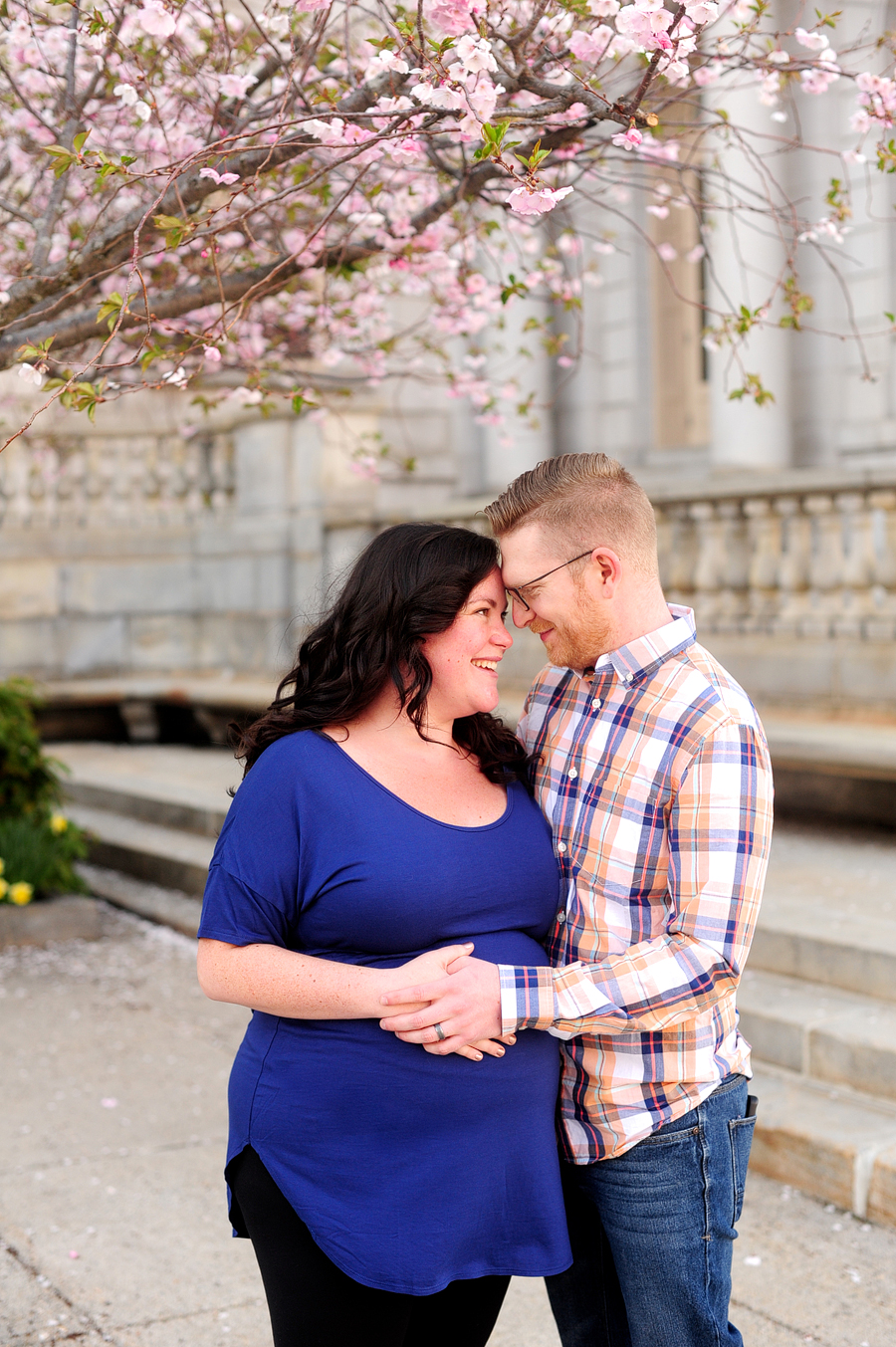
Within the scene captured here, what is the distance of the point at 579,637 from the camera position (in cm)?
203

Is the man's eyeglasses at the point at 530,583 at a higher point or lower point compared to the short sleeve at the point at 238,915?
higher

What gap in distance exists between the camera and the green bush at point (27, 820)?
6.31 metres

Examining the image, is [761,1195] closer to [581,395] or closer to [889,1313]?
[889,1313]

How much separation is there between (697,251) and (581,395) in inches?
388

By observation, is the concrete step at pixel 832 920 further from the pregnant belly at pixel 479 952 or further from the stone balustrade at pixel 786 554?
the pregnant belly at pixel 479 952

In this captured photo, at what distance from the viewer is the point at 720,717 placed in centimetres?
186

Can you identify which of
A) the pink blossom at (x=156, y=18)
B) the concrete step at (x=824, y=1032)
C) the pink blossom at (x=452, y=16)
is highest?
the pink blossom at (x=156, y=18)

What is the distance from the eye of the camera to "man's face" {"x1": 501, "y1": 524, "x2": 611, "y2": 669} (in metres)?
2.00

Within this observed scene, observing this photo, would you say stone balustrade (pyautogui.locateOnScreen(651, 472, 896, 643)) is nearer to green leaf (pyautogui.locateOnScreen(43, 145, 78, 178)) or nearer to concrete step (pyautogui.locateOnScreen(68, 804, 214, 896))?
concrete step (pyautogui.locateOnScreen(68, 804, 214, 896))

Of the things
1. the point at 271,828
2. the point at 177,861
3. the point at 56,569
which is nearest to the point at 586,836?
the point at 271,828

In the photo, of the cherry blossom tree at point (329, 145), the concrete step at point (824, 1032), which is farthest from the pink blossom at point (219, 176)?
the concrete step at point (824, 1032)

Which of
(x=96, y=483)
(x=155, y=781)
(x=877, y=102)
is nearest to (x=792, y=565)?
(x=155, y=781)

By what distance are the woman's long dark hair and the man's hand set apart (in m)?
0.40

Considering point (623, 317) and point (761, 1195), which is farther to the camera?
point (623, 317)
